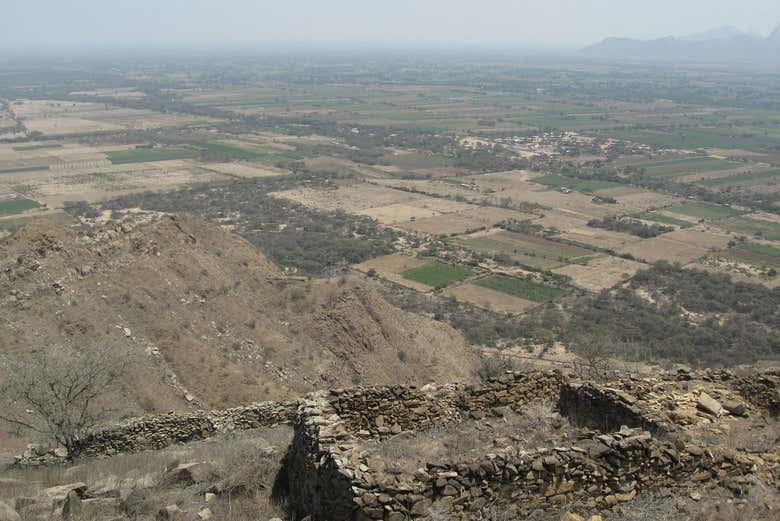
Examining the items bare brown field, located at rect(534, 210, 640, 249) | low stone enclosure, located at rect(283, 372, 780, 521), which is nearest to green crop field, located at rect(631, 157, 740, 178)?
bare brown field, located at rect(534, 210, 640, 249)

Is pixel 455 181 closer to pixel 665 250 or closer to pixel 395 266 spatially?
pixel 665 250

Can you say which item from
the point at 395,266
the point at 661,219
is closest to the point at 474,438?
the point at 395,266

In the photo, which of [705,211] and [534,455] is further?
[705,211]

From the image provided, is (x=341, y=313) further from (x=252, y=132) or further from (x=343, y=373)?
(x=252, y=132)

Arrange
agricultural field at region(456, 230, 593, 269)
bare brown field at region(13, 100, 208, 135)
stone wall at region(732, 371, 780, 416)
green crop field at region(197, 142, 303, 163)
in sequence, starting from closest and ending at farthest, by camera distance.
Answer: stone wall at region(732, 371, 780, 416) < agricultural field at region(456, 230, 593, 269) < green crop field at region(197, 142, 303, 163) < bare brown field at region(13, 100, 208, 135)

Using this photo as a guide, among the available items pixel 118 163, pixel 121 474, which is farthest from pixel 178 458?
pixel 118 163

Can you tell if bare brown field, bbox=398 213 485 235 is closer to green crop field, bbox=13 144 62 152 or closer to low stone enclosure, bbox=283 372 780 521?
low stone enclosure, bbox=283 372 780 521

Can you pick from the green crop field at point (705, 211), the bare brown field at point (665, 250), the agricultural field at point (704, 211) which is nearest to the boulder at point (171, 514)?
the bare brown field at point (665, 250)
